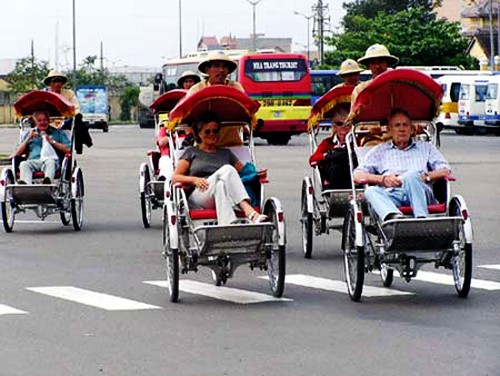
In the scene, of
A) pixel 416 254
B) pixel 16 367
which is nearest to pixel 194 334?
pixel 16 367

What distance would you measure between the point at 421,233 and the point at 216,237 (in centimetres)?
163

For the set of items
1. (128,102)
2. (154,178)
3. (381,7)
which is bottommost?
(154,178)

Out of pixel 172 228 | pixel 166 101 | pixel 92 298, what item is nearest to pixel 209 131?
pixel 172 228

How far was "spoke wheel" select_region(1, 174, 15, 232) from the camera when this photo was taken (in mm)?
18312

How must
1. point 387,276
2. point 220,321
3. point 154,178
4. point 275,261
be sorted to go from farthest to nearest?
point 154,178 → point 387,276 → point 275,261 → point 220,321

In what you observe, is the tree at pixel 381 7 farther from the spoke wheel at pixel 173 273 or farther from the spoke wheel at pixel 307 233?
the spoke wheel at pixel 173 273

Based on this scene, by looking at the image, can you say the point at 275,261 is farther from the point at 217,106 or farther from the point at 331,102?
the point at 331,102

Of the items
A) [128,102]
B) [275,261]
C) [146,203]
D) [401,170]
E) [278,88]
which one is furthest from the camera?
[128,102]

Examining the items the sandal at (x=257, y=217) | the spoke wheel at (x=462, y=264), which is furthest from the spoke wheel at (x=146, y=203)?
the spoke wheel at (x=462, y=264)

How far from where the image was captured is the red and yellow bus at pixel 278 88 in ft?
164

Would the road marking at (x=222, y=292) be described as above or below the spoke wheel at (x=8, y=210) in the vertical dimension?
below

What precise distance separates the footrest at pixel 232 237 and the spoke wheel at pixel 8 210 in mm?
→ 6741

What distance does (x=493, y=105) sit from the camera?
63.5m

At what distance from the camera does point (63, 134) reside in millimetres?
19000
